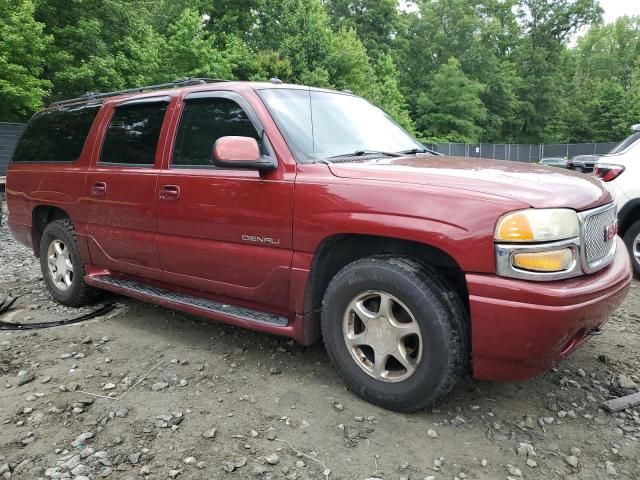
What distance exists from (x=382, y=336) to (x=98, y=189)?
8.74 feet

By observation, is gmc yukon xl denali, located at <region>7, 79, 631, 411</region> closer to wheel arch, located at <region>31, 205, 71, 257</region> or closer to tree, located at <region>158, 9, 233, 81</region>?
wheel arch, located at <region>31, 205, 71, 257</region>

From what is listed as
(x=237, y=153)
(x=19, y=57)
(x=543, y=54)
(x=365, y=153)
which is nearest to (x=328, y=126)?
(x=365, y=153)

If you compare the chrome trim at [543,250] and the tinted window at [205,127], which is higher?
the tinted window at [205,127]

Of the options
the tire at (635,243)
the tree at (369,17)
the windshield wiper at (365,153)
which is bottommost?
the tire at (635,243)

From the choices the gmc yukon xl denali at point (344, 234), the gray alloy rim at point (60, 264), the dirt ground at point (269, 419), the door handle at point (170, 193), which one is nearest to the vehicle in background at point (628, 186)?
the dirt ground at point (269, 419)

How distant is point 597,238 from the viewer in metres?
2.84

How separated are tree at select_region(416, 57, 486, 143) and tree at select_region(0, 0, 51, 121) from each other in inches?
1313

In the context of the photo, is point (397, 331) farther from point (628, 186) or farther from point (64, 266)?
point (628, 186)

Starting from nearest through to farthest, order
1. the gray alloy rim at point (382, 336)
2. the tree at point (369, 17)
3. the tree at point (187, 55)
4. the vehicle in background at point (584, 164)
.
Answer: the gray alloy rim at point (382, 336), the vehicle in background at point (584, 164), the tree at point (187, 55), the tree at point (369, 17)

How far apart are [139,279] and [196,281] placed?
0.83 metres

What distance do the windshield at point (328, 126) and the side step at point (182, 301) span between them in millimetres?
1001

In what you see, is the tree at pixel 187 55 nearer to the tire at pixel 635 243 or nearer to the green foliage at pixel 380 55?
the green foliage at pixel 380 55

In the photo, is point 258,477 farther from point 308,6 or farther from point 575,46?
point 575,46

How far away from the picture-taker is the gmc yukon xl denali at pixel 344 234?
2.56 m
